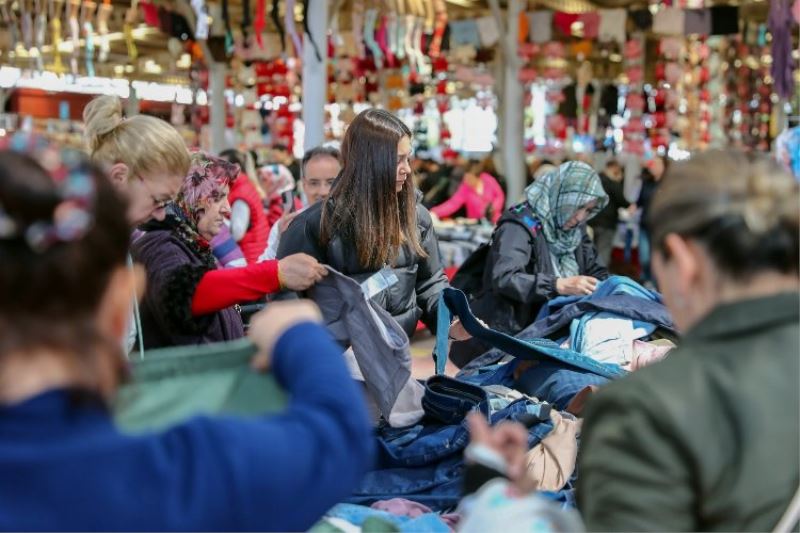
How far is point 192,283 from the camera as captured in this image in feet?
7.58

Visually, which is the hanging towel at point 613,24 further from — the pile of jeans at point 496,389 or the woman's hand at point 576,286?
the pile of jeans at point 496,389

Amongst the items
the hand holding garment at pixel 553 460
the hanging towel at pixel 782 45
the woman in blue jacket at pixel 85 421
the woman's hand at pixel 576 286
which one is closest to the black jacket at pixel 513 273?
the woman's hand at pixel 576 286

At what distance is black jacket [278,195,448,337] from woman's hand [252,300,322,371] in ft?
5.58

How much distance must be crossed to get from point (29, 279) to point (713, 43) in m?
13.9

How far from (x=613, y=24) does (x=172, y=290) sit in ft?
32.5

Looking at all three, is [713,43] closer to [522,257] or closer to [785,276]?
[522,257]

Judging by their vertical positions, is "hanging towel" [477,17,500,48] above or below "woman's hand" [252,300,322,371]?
above

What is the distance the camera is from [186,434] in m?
1.16

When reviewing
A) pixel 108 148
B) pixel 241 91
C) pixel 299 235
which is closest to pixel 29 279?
pixel 108 148

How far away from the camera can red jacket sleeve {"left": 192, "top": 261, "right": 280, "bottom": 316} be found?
7.62 feet

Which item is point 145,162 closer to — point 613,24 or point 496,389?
point 496,389

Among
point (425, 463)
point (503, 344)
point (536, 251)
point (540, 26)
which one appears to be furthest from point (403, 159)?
point (540, 26)

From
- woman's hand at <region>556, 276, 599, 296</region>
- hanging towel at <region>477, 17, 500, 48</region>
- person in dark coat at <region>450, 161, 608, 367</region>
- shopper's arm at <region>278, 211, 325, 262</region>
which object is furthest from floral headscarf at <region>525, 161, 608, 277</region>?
hanging towel at <region>477, 17, 500, 48</region>

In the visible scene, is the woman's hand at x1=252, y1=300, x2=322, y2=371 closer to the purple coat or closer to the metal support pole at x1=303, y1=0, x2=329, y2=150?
the purple coat
